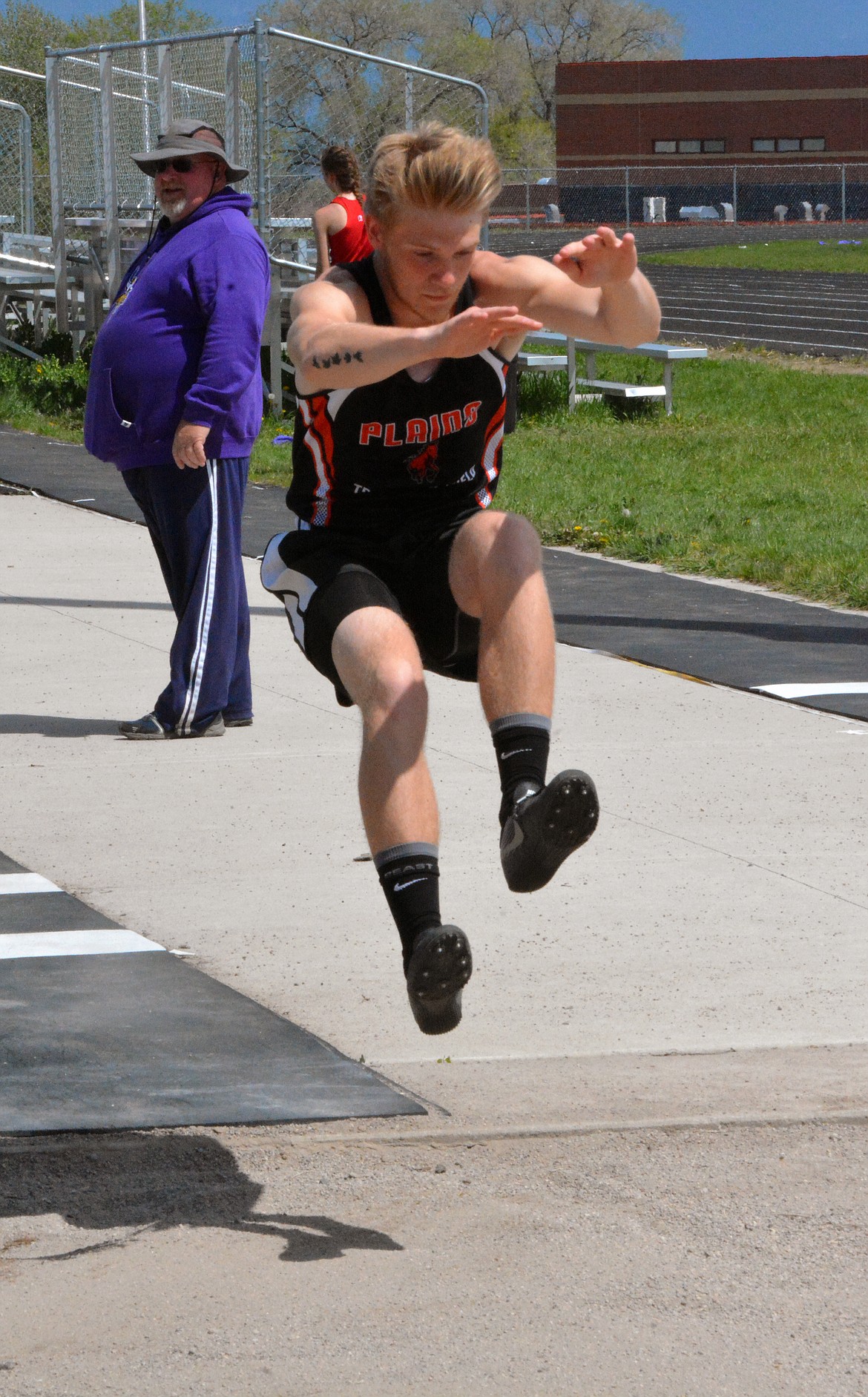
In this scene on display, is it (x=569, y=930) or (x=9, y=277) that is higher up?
(x=9, y=277)

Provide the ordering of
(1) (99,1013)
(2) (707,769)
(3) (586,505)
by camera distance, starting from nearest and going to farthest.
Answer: (1) (99,1013), (2) (707,769), (3) (586,505)

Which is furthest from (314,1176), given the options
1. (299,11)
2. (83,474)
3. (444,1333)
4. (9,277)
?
(299,11)

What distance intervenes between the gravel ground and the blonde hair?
5.96ft

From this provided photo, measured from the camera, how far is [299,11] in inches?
2835

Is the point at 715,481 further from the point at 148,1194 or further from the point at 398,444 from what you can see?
the point at 148,1194

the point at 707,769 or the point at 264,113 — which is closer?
the point at 707,769

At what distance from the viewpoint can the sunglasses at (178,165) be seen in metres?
6.73

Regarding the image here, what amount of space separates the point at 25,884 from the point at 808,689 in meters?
3.77

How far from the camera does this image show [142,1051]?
13.8 ft

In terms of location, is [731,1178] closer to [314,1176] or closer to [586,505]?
[314,1176]

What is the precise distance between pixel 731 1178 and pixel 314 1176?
77 centimetres

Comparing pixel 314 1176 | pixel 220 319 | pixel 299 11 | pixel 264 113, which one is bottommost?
pixel 314 1176

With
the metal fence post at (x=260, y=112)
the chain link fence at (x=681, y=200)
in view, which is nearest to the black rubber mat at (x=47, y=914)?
the metal fence post at (x=260, y=112)

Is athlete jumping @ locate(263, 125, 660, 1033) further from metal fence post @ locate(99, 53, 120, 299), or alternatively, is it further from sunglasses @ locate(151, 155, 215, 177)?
metal fence post @ locate(99, 53, 120, 299)
